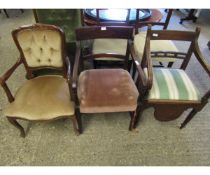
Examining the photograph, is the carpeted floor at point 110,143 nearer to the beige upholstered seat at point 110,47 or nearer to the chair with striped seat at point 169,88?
the chair with striped seat at point 169,88

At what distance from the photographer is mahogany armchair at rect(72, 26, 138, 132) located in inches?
50.4

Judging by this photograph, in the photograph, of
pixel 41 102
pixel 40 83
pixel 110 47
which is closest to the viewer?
pixel 41 102

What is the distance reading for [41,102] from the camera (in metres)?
1.32

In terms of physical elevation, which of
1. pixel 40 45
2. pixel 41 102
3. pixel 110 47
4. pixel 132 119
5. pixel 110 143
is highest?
pixel 40 45

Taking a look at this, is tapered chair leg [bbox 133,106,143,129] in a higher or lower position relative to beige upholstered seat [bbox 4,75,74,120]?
lower

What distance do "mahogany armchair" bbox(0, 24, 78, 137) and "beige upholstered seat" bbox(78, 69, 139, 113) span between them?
124 millimetres

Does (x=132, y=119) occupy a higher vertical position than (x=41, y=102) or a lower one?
lower

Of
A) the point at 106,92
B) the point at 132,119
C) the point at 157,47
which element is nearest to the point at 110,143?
the point at 132,119

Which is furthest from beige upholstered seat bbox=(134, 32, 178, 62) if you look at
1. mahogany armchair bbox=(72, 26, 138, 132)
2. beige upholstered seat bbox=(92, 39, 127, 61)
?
mahogany armchair bbox=(72, 26, 138, 132)

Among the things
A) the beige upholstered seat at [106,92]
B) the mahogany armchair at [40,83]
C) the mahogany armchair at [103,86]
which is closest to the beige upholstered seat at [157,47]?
the mahogany armchair at [103,86]

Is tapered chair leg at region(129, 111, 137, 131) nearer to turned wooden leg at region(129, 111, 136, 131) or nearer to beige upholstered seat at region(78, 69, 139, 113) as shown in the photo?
turned wooden leg at region(129, 111, 136, 131)

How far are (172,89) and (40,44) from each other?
3.43 feet

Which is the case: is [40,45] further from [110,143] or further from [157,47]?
[157,47]
